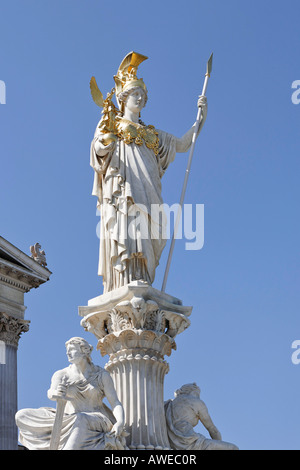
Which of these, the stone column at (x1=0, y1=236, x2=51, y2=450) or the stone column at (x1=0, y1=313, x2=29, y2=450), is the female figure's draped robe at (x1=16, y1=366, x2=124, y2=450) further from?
the stone column at (x1=0, y1=236, x2=51, y2=450)

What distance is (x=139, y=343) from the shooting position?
15.5 metres

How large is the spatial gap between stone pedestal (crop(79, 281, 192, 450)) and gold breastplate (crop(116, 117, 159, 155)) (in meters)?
2.83

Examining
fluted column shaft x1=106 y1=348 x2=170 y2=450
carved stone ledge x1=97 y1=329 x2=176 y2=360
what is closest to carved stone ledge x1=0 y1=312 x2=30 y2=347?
carved stone ledge x1=97 y1=329 x2=176 y2=360

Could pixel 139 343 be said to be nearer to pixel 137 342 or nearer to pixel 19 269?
pixel 137 342

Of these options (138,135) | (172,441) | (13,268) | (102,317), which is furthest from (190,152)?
(13,268)

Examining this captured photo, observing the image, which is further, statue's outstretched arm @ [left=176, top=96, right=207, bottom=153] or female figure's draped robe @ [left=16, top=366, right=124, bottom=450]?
statue's outstretched arm @ [left=176, top=96, right=207, bottom=153]

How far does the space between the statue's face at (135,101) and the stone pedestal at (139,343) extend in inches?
140

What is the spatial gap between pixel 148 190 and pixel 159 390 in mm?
3429

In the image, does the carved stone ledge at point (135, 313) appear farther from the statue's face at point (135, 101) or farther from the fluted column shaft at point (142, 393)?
the statue's face at point (135, 101)

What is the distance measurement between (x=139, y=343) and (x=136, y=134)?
3862 millimetres

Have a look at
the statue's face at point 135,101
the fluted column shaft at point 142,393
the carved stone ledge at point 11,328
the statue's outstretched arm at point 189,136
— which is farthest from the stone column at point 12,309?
the fluted column shaft at point 142,393

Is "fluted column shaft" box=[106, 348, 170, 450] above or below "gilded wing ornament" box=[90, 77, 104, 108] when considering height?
below

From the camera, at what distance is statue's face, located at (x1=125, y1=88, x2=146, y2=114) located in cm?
1759
